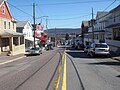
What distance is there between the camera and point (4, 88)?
454 inches

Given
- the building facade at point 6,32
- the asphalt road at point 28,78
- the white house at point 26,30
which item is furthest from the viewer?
the white house at point 26,30

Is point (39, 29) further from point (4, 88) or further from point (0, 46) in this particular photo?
point (4, 88)

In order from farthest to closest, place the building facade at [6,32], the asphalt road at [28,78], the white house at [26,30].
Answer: the white house at [26,30]
the building facade at [6,32]
the asphalt road at [28,78]

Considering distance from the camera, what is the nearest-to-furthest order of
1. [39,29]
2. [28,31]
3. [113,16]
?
[113,16], [28,31], [39,29]

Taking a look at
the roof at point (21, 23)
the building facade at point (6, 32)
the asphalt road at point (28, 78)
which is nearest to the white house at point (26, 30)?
the roof at point (21, 23)

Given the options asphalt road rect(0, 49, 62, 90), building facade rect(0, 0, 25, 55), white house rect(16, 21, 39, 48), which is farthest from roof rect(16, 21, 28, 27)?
asphalt road rect(0, 49, 62, 90)

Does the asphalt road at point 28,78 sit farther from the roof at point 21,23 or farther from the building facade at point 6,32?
the roof at point 21,23

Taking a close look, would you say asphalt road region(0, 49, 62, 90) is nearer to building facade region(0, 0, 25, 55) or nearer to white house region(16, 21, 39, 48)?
building facade region(0, 0, 25, 55)

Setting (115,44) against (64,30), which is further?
(64,30)

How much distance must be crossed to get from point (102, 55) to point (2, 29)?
1918cm

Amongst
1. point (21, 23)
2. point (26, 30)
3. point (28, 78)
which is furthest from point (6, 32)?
point (28, 78)

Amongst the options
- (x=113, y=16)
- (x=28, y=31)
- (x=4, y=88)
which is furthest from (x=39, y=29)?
(x=4, y=88)

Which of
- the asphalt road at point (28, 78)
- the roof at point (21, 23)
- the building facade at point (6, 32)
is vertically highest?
the roof at point (21, 23)

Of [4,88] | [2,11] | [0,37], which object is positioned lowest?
[4,88]
